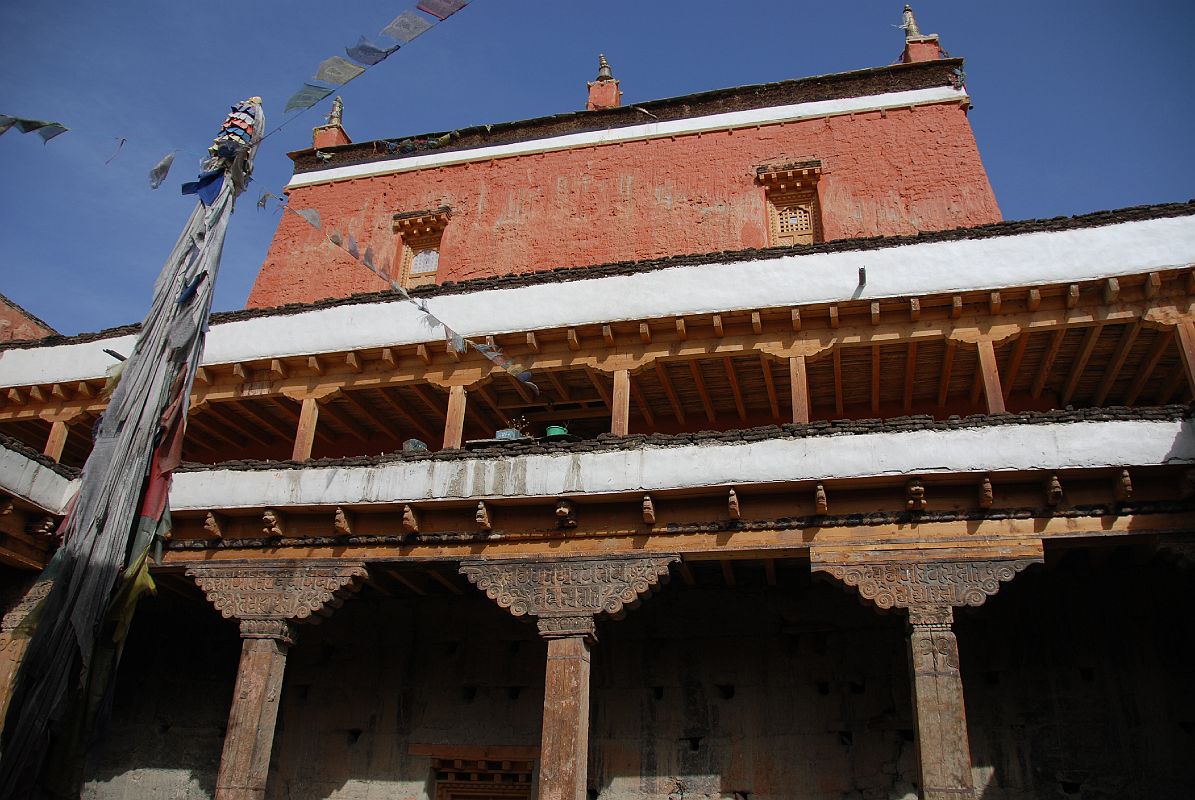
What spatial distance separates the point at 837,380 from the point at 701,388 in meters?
1.91

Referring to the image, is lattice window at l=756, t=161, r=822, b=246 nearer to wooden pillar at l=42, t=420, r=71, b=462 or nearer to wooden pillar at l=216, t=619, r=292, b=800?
wooden pillar at l=216, t=619, r=292, b=800

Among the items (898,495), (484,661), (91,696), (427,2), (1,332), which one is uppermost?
(1,332)

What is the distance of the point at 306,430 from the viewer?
44.2ft

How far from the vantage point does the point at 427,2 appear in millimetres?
9758

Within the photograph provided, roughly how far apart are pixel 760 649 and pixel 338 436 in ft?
25.8

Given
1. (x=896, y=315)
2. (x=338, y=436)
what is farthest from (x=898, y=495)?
(x=338, y=436)

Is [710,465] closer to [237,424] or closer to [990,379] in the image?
[990,379]

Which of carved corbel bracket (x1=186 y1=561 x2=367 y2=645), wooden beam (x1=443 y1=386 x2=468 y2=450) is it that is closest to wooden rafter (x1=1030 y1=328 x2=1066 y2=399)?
wooden beam (x1=443 y1=386 x2=468 y2=450)

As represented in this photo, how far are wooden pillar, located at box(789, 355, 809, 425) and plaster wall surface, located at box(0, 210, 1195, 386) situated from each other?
0.75 m

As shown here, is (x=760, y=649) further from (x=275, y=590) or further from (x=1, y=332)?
(x=1, y=332)

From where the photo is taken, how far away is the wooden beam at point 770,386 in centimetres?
1336

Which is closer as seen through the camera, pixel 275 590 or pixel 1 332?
pixel 275 590

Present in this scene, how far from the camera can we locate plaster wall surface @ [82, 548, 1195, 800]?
1173 cm

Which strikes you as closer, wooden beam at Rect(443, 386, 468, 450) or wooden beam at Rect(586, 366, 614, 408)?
wooden beam at Rect(443, 386, 468, 450)
